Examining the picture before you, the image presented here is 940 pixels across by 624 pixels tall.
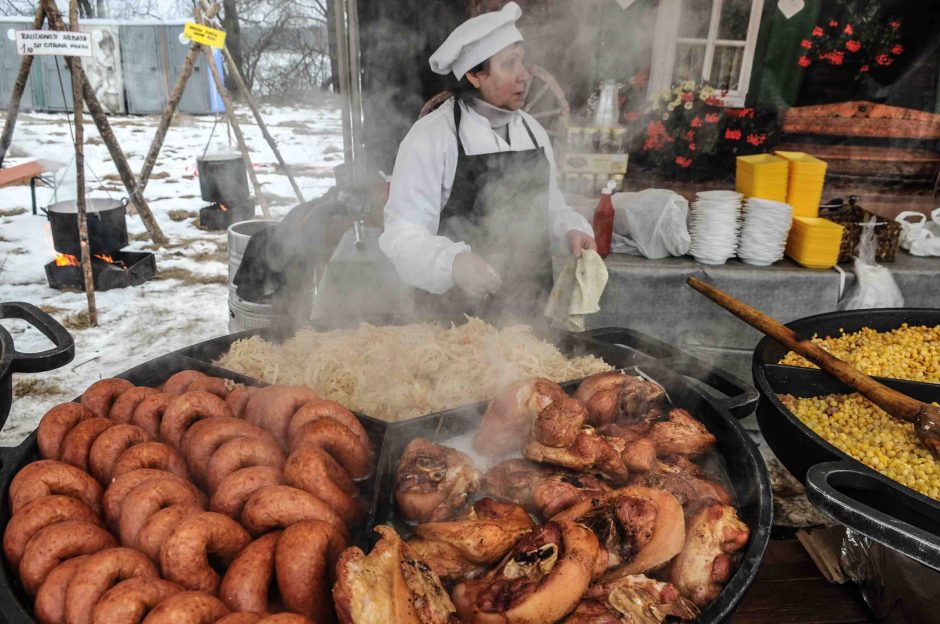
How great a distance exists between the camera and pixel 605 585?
1.48 metres

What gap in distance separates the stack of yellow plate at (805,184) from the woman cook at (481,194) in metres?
2.72

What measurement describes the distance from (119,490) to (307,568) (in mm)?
604

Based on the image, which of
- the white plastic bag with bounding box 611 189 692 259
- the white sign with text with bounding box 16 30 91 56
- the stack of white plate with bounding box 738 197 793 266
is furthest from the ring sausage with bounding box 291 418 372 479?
the white sign with text with bounding box 16 30 91 56

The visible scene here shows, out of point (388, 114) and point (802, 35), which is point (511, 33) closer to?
point (388, 114)

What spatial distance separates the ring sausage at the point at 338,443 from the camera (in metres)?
1.73

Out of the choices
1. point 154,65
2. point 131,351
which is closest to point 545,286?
point 131,351

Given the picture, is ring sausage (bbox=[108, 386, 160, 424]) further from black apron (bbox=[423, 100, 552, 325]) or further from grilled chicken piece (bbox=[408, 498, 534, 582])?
black apron (bbox=[423, 100, 552, 325])

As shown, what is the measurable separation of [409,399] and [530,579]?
111cm

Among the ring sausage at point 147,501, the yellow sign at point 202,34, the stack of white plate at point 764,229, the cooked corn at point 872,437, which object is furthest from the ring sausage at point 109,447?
the yellow sign at point 202,34

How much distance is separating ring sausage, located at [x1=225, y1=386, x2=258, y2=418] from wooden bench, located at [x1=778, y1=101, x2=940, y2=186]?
771 cm

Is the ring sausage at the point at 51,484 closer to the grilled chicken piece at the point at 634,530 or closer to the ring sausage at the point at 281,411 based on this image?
the ring sausage at the point at 281,411

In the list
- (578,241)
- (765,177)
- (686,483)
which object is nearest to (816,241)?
(765,177)

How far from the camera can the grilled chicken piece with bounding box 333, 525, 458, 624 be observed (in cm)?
120

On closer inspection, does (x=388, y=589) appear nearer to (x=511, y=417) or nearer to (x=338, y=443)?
(x=338, y=443)
